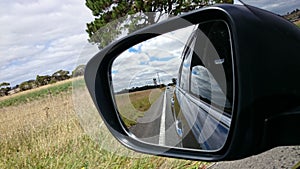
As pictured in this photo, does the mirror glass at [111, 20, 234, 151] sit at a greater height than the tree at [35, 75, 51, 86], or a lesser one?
greater

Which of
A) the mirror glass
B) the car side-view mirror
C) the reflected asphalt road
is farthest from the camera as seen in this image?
the reflected asphalt road

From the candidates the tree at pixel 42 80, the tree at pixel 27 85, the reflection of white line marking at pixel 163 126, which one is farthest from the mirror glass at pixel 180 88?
the tree at pixel 27 85

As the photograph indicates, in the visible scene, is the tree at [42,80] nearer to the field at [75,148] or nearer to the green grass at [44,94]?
the green grass at [44,94]

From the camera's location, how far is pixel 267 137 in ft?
1.69

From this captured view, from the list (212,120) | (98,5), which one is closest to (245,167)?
(212,120)

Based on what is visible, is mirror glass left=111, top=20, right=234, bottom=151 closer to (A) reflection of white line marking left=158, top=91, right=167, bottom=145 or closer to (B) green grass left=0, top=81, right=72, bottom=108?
(A) reflection of white line marking left=158, top=91, right=167, bottom=145

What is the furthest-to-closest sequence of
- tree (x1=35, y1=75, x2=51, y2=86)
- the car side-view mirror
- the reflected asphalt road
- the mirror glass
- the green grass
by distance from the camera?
tree (x1=35, y1=75, x2=51, y2=86)
the green grass
the reflected asphalt road
the mirror glass
the car side-view mirror

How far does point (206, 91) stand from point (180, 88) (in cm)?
30

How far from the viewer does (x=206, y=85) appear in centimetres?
99

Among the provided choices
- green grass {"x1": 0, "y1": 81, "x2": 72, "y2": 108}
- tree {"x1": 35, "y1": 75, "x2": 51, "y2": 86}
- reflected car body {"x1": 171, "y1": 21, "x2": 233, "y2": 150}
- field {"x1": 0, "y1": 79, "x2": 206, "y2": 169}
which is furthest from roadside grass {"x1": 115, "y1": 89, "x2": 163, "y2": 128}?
tree {"x1": 35, "y1": 75, "x2": 51, "y2": 86}

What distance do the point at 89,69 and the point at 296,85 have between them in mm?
788

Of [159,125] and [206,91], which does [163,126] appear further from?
[206,91]

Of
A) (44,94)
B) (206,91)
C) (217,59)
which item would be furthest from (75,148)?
(44,94)

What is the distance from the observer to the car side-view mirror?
51 centimetres
